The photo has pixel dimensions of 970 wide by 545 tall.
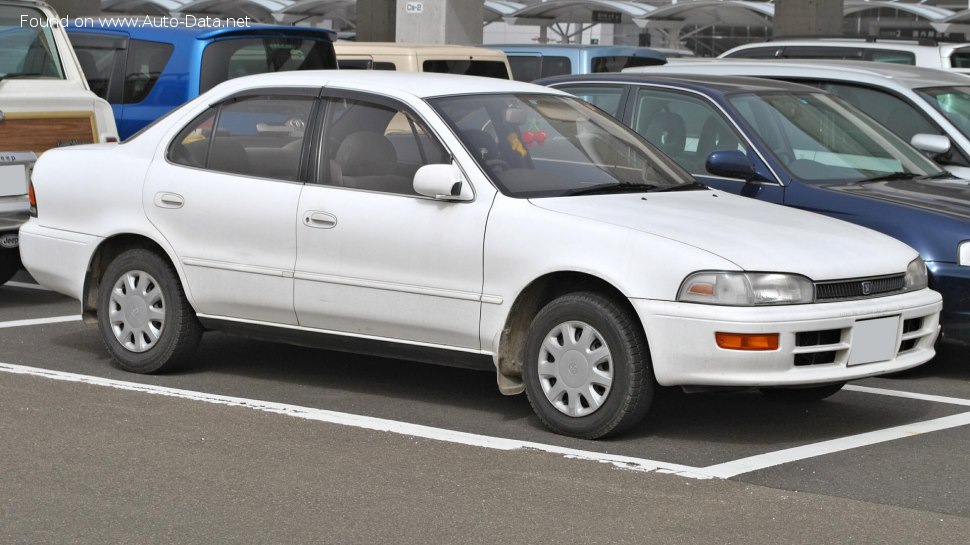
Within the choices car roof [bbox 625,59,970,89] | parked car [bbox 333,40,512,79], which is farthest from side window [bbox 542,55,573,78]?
car roof [bbox 625,59,970,89]

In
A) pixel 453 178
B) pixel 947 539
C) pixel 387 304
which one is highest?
pixel 453 178

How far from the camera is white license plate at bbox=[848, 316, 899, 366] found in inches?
245

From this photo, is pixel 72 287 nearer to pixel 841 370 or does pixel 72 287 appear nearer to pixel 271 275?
pixel 271 275

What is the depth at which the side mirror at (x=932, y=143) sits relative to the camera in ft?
31.8

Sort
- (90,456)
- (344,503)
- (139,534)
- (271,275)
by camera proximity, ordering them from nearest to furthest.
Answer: (139,534) < (344,503) < (90,456) < (271,275)

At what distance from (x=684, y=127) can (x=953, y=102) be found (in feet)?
8.56

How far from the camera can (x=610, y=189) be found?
685cm

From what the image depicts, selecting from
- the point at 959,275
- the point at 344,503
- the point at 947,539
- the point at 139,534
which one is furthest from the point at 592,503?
the point at 959,275

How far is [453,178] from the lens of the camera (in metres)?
6.53

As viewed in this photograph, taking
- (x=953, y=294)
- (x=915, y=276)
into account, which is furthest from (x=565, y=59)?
(x=915, y=276)

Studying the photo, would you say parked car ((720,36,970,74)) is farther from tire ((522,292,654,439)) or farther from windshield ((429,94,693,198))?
tire ((522,292,654,439))

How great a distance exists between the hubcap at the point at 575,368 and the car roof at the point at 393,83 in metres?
1.43

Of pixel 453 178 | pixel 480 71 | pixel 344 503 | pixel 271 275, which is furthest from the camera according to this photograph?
pixel 480 71

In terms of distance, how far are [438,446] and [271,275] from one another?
145cm
